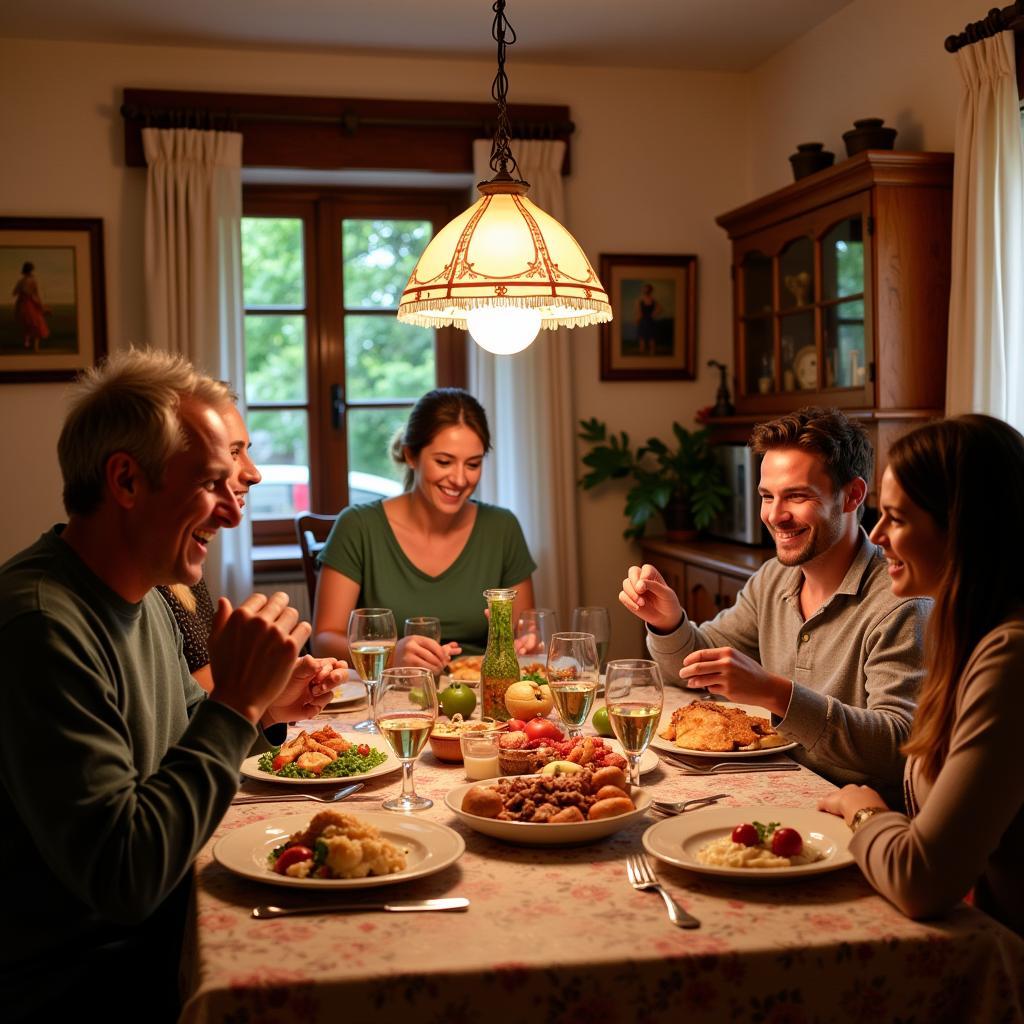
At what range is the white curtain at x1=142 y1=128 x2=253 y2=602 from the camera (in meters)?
4.46

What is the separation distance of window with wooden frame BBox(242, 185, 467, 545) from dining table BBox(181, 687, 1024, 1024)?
3.73 m

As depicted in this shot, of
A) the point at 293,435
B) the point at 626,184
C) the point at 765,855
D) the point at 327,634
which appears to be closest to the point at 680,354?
the point at 626,184

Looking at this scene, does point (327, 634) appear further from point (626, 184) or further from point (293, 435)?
point (626, 184)

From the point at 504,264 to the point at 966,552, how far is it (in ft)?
3.31

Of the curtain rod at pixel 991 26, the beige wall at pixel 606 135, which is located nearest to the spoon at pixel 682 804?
the curtain rod at pixel 991 26

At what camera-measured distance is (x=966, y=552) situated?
1429 millimetres

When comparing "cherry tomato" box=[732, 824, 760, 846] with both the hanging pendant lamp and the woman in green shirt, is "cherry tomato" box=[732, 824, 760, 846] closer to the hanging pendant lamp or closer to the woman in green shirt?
the hanging pendant lamp

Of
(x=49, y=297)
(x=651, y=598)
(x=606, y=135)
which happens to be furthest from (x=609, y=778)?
(x=606, y=135)

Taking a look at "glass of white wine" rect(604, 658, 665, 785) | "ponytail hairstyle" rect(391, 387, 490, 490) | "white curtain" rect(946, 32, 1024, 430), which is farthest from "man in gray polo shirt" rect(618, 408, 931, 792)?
"white curtain" rect(946, 32, 1024, 430)

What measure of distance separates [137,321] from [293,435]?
80 centimetres

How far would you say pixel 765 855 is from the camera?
1.41 meters

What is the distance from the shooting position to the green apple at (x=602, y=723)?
208cm

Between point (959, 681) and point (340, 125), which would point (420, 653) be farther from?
point (340, 125)

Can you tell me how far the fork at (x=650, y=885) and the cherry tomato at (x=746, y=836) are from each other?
0.12 meters
